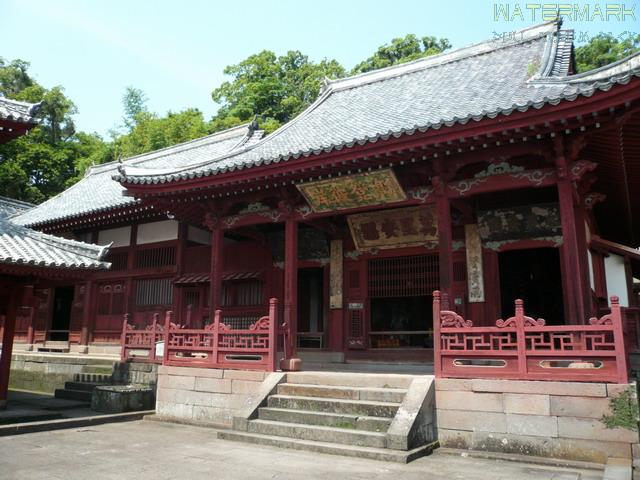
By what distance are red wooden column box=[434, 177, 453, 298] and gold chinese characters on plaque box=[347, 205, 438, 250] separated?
2226mm

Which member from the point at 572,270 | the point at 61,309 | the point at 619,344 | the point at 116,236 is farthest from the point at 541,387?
the point at 61,309

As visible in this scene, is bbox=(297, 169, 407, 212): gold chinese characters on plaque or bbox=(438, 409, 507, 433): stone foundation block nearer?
bbox=(438, 409, 507, 433): stone foundation block

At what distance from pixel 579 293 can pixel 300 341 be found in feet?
25.7

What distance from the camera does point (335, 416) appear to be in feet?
24.9

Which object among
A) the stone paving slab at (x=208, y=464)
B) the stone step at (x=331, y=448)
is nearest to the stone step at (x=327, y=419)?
the stone step at (x=331, y=448)

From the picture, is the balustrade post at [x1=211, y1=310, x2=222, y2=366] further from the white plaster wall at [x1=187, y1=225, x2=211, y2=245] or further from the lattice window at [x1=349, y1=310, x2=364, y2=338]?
the white plaster wall at [x1=187, y1=225, x2=211, y2=245]

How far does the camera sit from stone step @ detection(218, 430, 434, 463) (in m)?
6.44

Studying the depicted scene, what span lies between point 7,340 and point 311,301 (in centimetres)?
739

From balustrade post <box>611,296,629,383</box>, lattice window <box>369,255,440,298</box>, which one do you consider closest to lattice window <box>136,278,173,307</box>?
lattice window <box>369,255,440,298</box>

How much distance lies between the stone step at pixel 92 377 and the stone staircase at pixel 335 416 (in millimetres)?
6389

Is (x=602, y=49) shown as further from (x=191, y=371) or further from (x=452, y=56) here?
(x=191, y=371)

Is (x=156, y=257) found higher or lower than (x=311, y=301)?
higher

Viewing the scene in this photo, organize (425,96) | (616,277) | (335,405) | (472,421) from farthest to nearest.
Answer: (616,277)
(425,96)
(335,405)
(472,421)

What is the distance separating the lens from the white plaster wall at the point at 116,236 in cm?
1605
